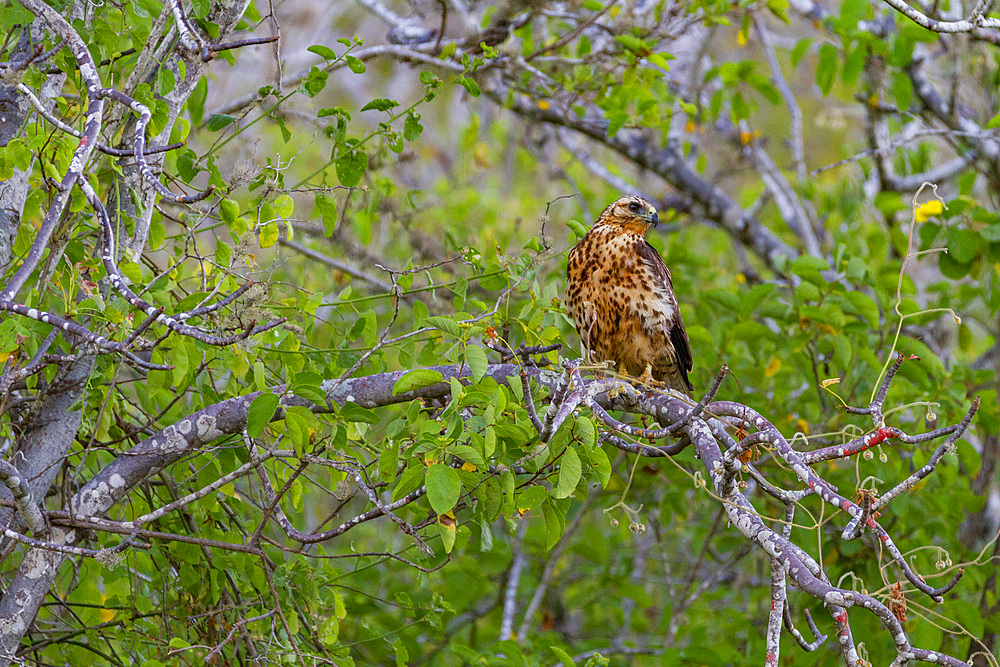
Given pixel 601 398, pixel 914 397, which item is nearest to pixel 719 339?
pixel 914 397

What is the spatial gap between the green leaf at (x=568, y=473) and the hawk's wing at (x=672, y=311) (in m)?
1.75

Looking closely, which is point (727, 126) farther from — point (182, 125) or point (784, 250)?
point (182, 125)

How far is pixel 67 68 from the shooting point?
2.74 m

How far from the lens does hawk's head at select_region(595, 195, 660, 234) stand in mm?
4160

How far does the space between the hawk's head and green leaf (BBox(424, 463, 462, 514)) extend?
7.56 feet

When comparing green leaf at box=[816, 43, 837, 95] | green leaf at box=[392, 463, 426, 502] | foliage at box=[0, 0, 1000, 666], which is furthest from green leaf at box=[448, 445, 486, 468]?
green leaf at box=[816, 43, 837, 95]

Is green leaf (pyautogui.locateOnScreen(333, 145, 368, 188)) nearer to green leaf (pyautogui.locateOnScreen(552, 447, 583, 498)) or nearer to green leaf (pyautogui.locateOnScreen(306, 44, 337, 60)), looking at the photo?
green leaf (pyautogui.locateOnScreen(306, 44, 337, 60))

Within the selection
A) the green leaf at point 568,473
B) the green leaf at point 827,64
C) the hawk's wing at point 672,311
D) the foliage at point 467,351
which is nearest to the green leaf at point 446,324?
the foliage at point 467,351

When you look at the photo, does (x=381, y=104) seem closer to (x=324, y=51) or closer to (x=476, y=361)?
(x=324, y=51)

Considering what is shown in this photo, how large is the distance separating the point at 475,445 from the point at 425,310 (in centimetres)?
78

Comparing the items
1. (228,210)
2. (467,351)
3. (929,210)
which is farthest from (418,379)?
A: (929,210)

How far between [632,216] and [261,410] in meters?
2.30

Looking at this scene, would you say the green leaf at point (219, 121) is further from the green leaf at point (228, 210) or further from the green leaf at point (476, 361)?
the green leaf at point (476, 361)

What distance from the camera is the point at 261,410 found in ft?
7.59
